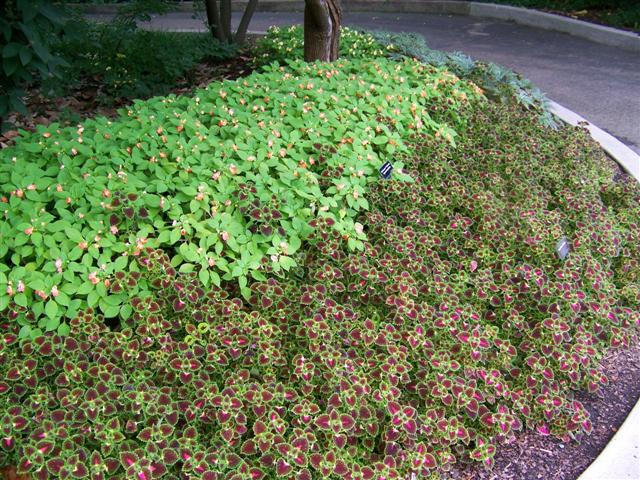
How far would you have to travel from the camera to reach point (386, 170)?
10.8ft

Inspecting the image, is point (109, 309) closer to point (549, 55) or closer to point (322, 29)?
point (322, 29)

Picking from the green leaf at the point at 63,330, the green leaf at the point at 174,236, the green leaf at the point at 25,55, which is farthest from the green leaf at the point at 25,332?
the green leaf at the point at 25,55

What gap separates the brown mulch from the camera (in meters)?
2.41

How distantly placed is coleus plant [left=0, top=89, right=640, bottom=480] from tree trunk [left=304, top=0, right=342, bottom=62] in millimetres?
2024

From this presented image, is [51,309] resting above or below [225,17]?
below

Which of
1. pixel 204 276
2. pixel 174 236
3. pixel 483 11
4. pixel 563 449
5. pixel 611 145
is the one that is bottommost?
pixel 563 449

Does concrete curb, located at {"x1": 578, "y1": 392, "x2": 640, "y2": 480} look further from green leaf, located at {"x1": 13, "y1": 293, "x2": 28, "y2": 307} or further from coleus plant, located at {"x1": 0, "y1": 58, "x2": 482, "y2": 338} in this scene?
green leaf, located at {"x1": 13, "y1": 293, "x2": 28, "y2": 307}

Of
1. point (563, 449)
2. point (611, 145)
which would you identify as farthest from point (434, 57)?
point (563, 449)

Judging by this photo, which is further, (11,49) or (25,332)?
(11,49)

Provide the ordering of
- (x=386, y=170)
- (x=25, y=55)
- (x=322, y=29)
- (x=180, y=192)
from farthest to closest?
(x=322, y=29) → (x=386, y=170) → (x=25, y=55) → (x=180, y=192)

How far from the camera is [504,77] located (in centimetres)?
570

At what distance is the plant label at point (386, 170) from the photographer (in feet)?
10.8

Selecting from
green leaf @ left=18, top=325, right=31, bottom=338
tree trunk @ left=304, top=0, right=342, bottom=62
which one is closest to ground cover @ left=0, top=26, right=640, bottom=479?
green leaf @ left=18, top=325, right=31, bottom=338

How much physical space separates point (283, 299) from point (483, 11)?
1072cm
